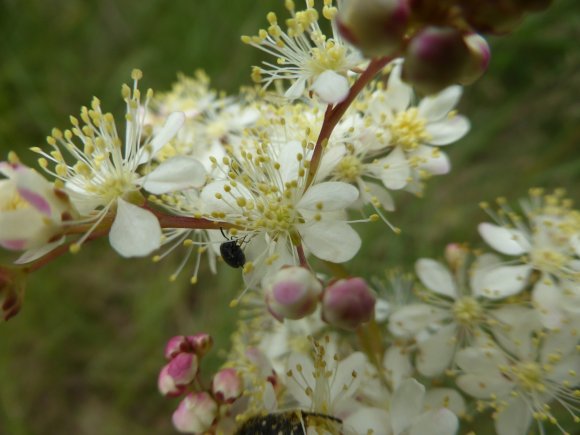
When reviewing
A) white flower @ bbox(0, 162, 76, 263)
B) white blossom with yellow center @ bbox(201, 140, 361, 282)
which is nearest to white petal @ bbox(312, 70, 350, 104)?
white blossom with yellow center @ bbox(201, 140, 361, 282)

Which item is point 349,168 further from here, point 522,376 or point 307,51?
point 522,376

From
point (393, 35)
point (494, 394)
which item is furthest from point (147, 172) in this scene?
point (494, 394)

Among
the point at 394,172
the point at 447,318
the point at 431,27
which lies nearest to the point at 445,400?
the point at 447,318

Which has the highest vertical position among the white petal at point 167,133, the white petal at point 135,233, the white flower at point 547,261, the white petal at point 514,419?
the white petal at point 167,133

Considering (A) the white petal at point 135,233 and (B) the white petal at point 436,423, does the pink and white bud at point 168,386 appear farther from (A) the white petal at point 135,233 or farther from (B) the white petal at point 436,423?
(B) the white petal at point 436,423

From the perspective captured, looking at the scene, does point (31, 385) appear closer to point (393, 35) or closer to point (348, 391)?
point (348, 391)

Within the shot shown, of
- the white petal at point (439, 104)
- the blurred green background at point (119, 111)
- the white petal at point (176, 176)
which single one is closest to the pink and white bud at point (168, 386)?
the white petal at point (176, 176)

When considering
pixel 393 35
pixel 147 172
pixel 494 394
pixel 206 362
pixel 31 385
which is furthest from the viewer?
pixel 31 385
